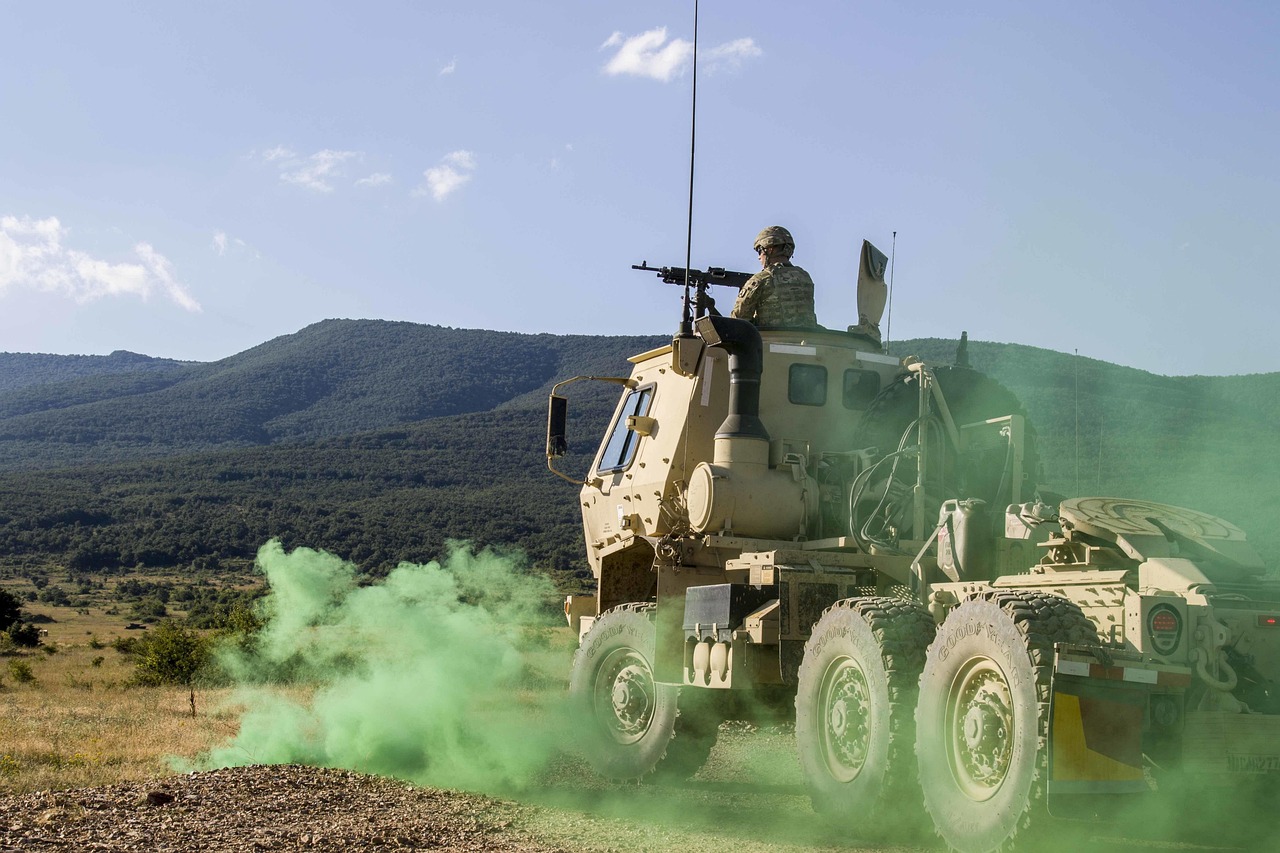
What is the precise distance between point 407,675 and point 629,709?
3.12 meters

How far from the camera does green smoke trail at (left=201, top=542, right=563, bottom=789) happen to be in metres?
11.6

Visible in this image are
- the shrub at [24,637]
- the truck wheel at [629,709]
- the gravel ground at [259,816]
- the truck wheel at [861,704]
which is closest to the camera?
the gravel ground at [259,816]

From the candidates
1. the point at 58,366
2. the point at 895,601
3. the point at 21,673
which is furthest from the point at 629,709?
the point at 58,366

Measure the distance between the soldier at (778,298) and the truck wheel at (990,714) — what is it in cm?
466

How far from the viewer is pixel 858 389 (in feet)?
36.4

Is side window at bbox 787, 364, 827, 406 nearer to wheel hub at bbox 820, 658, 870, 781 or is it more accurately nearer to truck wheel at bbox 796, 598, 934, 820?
truck wheel at bbox 796, 598, 934, 820

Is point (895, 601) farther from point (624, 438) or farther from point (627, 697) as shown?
point (624, 438)

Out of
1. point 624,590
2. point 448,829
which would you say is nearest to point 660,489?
point 624,590

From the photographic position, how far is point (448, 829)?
785 centimetres

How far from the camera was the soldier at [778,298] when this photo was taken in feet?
37.6

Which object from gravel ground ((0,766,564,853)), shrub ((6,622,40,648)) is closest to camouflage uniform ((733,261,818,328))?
gravel ground ((0,766,564,853))

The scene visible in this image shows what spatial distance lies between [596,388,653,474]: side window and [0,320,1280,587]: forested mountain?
3349 millimetres

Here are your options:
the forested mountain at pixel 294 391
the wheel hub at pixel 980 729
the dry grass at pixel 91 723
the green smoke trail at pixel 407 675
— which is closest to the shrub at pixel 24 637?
the dry grass at pixel 91 723

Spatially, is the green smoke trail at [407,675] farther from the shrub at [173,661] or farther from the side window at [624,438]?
the shrub at [173,661]
